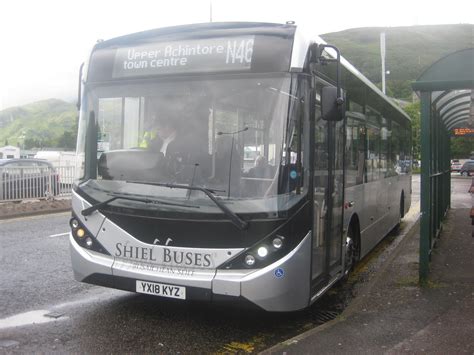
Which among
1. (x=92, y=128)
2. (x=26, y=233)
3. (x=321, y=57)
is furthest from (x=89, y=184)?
(x=26, y=233)

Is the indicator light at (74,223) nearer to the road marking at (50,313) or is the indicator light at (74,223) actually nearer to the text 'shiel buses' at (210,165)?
the text 'shiel buses' at (210,165)

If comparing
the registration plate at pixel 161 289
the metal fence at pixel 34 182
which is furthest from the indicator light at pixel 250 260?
the metal fence at pixel 34 182

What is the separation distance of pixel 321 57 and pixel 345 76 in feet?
4.36

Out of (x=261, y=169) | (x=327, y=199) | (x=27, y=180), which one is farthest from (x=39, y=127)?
(x=261, y=169)

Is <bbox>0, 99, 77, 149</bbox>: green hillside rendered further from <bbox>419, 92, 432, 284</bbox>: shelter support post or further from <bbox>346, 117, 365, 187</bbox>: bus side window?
<bbox>419, 92, 432, 284</bbox>: shelter support post

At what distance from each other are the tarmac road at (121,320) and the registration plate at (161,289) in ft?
1.43

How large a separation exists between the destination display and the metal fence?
29.8ft

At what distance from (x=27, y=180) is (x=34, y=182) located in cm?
32

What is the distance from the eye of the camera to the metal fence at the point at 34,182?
14656 mm

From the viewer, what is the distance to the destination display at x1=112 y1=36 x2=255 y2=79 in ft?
16.0

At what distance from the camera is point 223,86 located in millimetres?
4895

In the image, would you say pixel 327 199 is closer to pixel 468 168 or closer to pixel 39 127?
pixel 468 168

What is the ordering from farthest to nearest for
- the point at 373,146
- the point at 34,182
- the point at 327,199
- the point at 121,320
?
the point at 34,182
the point at 373,146
the point at 327,199
the point at 121,320

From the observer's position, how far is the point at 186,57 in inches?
200
